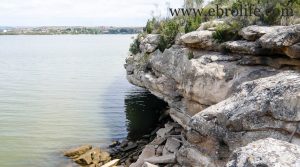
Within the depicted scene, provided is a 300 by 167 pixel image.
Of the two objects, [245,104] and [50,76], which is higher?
[245,104]

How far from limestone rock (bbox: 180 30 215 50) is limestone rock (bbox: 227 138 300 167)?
15.2 meters

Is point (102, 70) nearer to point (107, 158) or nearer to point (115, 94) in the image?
point (115, 94)

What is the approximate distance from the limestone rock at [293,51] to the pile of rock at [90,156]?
44.5ft

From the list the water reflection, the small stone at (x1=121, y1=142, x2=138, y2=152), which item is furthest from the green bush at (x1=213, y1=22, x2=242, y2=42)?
the water reflection

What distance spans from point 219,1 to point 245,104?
76.9ft

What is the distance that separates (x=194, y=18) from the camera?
30.6m

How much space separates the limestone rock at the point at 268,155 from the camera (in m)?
7.90

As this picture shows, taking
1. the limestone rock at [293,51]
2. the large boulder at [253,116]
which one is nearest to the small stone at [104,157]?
the large boulder at [253,116]

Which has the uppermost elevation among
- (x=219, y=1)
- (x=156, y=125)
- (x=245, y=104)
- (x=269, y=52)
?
(x=219, y=1)

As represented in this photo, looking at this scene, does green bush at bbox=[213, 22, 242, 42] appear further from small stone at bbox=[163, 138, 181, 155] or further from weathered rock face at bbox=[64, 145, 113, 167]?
weathered rock face at bbox=[64, 145, 113, 167]

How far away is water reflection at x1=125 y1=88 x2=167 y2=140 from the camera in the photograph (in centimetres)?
3548

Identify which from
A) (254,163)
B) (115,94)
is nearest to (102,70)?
(115,94)

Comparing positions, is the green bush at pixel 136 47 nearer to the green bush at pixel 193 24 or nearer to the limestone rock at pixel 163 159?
the green bush at pixel 193 24

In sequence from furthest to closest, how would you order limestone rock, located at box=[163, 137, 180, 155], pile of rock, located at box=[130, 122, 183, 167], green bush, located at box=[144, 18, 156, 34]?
green bush, located at box=[144, 18, 156, 34], limestone rock, located at box=[163, 137, 180, 155], pile of rock, located at box=[130, 122, 183, 167]
